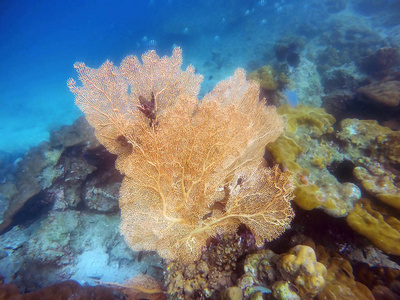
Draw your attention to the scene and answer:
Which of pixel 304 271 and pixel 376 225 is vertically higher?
pixel 304 271

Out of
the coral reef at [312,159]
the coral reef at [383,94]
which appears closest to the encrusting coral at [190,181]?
the coral reef at [312,159]

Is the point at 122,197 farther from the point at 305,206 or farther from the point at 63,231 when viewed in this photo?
the point at 63,231

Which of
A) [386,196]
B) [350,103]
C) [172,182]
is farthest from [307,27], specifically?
[172,182]

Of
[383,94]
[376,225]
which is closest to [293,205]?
[376,225]

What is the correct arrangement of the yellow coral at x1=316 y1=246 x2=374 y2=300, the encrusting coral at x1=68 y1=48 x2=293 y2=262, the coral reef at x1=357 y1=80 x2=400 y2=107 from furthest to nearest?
the coral reef at x1=357 y1=80 x2=400 y2=107
the encrusting coral at x1=68 y1=48 x2=293 y2=262
the yellow coral at x1=316 y1=246 x2=374 y2=300

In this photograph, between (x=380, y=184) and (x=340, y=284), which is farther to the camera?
(x=380, y=184)

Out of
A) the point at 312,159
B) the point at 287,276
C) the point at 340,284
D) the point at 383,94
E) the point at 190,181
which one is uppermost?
the point at 190,181

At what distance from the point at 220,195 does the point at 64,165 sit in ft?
20.0

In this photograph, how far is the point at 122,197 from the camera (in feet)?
11.2

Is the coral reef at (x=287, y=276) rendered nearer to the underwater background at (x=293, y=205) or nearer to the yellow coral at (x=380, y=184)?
the underwater background at (x=293, y=205)

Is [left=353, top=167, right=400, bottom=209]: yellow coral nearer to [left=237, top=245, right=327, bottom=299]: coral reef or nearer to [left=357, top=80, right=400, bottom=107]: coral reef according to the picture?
[left=237, top=245, right=327, bottom=299]: coral reef

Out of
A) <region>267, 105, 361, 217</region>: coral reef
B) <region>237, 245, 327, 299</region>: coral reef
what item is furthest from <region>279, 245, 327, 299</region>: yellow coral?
<region>267, 105, 361, 217</region>: coral reef

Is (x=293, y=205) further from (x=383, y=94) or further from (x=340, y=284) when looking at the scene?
(x=383, y=94)

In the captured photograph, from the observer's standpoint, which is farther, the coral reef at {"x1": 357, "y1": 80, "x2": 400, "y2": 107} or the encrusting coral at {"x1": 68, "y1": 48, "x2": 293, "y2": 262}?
the coral reef at {"x1": 357, "y1": 80, "x2": 400, "y2": 107}
